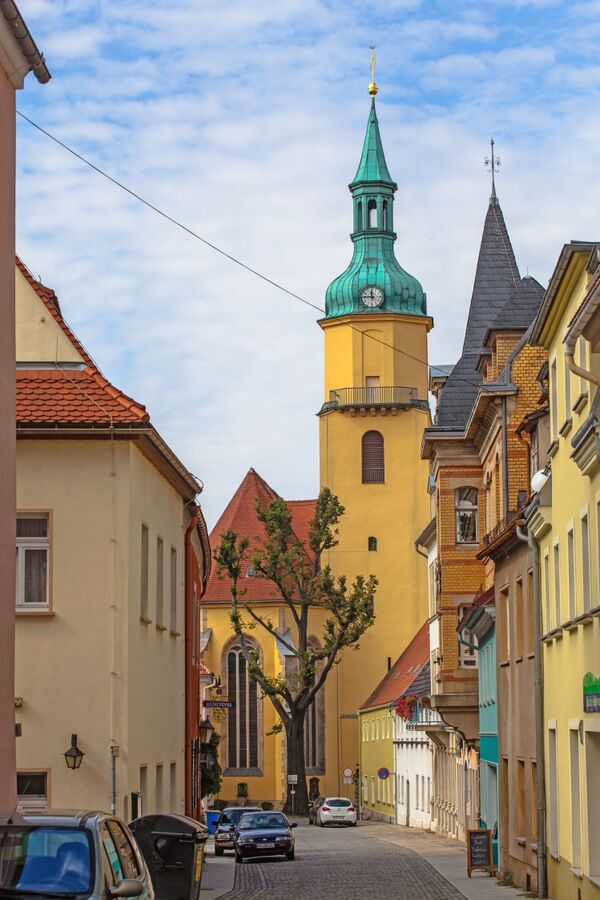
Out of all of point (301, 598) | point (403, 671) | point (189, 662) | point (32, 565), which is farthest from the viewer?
point (403, 671)

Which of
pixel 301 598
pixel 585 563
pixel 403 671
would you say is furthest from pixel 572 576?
pixel 403 671

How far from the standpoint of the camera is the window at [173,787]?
2627 centimetres

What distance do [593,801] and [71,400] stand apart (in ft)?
27.3

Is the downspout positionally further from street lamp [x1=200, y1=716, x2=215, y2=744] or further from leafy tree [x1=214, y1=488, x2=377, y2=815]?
leafy tree [x1=214, y1=488, x2=377, y2=815]

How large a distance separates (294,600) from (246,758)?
375 inches

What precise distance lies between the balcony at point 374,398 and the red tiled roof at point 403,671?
11716 millimetres

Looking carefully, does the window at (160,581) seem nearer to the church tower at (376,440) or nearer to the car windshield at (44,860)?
the car windshield at (44,860)

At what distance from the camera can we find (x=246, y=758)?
81.2m

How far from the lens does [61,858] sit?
991 centimetres

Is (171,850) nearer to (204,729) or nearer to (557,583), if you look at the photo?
(557,583)

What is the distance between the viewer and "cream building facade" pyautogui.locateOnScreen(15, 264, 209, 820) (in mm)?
A: 20266

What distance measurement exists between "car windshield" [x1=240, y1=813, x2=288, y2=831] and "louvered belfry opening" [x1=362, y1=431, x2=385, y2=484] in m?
40.8

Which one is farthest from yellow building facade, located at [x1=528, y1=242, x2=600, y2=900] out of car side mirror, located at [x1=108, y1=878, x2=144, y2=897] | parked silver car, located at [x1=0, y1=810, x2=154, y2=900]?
car side mirror, located at [x1=108, y1=878, x2=144, y2=897]

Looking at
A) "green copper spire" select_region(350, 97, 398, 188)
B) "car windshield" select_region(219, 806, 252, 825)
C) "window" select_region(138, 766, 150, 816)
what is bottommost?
"car windshield" select_region(219, 806, 252, 825)
